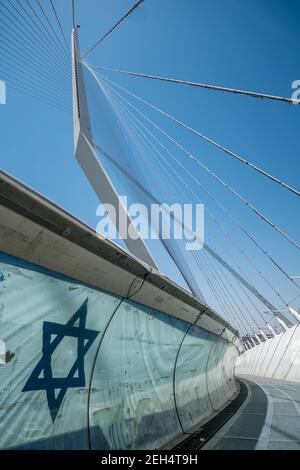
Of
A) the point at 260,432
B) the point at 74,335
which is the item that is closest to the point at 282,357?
the point at 260,432

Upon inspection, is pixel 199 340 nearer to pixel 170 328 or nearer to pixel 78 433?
pixel 170 328

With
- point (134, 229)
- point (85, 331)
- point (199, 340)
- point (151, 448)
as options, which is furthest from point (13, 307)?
point (134, 229)

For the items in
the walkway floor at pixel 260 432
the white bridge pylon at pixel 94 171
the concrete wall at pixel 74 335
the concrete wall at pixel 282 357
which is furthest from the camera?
the concrete wall at pixel 282 357

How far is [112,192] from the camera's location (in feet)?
49.7

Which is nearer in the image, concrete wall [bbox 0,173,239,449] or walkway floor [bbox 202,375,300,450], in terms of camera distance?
concrete wall [bbox 0,173,239,449]

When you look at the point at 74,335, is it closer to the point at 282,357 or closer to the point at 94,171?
the point at 94,171

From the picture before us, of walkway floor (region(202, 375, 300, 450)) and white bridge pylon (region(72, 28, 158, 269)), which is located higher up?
white bridge pylon (region(72, 28, 158, 269))

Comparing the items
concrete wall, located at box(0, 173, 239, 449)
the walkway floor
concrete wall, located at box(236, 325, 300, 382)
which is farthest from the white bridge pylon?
concrete wall, located at box(236, 325, 300, 382)

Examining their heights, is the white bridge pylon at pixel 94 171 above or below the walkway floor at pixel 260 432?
above

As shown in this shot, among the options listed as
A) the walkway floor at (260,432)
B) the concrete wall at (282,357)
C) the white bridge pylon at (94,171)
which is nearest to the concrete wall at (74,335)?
the walkway floor at (260,432)

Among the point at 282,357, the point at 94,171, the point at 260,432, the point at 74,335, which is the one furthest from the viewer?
the point at 282,357

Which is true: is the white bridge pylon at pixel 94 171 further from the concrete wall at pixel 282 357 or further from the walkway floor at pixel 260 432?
the concrete wall at pixel 282 357

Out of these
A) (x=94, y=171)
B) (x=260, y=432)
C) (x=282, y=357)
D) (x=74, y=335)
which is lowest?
(x=282, y=357)

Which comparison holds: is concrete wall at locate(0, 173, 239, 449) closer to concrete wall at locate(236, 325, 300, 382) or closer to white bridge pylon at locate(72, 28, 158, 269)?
white bridge pylon at locate(72, 28, 158, 269)
